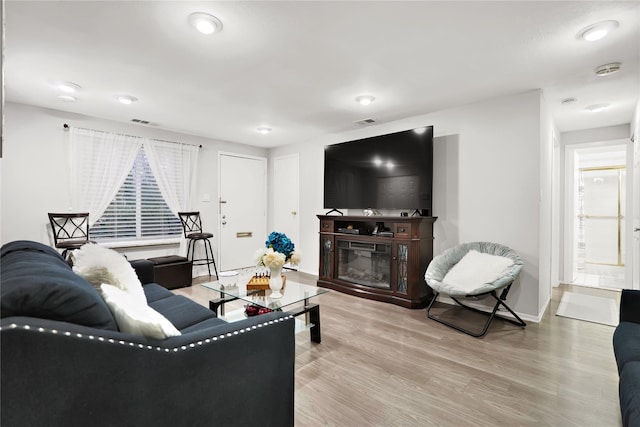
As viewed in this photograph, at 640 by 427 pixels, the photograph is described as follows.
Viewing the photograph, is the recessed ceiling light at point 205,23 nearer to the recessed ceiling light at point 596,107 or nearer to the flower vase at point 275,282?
the flower vase at point 275,282

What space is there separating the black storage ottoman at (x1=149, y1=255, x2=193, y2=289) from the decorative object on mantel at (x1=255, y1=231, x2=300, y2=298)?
233cm

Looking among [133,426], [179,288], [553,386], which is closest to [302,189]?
[179,288]

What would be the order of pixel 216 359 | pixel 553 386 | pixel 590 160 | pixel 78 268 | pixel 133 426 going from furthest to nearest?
1. pixel 590 160
2. pixel 553 386
3. pixel 78 268
4. pixel 216 359
5. pixel 133 426

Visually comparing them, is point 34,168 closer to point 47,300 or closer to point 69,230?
point 69,230

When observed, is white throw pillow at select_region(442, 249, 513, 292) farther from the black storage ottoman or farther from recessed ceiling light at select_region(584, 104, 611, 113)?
the black storage ottoman

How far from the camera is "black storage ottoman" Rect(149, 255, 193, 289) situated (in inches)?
164

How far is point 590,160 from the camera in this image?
19.8ft

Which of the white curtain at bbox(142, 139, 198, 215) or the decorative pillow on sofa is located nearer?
the decorative pillow on sofa

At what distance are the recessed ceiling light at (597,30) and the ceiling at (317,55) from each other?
5cm

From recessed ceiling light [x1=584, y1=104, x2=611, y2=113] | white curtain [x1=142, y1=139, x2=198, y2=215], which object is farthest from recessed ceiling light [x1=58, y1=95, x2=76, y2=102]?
recessed ceiling light [x1=584, y1=104, x2=611, y2=113]

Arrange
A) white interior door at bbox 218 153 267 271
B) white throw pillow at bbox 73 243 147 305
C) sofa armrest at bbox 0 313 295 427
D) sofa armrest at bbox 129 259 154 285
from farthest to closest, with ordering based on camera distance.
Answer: white interior door at bbox 218 153 267 271 < sofa armrest at bbox 129 259 154 285 < white throw pillow at bbox 73 243 147 305 < sofa armrest at bbox 0 313 295 427

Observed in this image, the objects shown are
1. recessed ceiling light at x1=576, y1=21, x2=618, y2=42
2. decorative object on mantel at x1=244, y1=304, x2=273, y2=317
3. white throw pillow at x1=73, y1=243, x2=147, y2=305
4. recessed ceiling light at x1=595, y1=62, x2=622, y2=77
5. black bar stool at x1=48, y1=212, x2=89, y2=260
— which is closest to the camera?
white throw pillow at x1=73, y1=243, x2=147, y2=305

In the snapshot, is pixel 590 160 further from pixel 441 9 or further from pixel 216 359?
pixel 216 359

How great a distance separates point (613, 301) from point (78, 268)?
5400 mm
